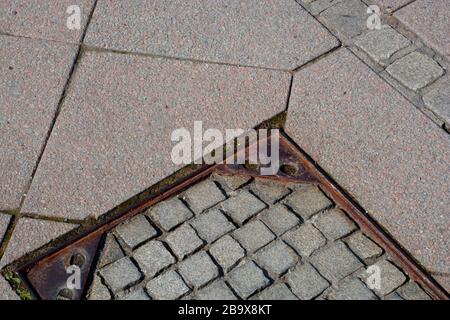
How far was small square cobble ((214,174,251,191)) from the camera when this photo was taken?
9.19 feet

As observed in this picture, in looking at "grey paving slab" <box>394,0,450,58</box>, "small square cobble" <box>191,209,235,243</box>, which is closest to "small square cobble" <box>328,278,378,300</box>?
"small square cobble" <box>191,209,235,243</box>

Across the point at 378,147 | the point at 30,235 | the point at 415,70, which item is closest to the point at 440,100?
the point at 415,70

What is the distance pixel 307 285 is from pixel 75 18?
6.28ft

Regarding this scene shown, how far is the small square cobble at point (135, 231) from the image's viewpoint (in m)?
2.62

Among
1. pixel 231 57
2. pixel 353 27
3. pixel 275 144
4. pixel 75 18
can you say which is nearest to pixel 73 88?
pixel 75 18

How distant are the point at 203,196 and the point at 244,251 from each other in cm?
32

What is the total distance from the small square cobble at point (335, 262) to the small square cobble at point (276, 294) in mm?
157

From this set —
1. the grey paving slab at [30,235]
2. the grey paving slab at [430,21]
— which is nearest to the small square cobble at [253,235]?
the grey paving slab at [30,235]

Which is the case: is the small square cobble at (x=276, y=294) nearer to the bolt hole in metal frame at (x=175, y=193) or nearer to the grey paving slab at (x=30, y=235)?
the bolt hole in metal frame at (x=175, y=193)

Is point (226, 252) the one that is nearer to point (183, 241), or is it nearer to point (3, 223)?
point (183, 241)

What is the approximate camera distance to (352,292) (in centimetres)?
248

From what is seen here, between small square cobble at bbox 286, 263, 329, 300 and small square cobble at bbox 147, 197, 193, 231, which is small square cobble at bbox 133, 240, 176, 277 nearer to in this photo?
small square cobble at bbox 147, 197, 193, 231

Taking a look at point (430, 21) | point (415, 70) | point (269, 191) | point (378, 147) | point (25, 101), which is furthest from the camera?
point (430, 21)
